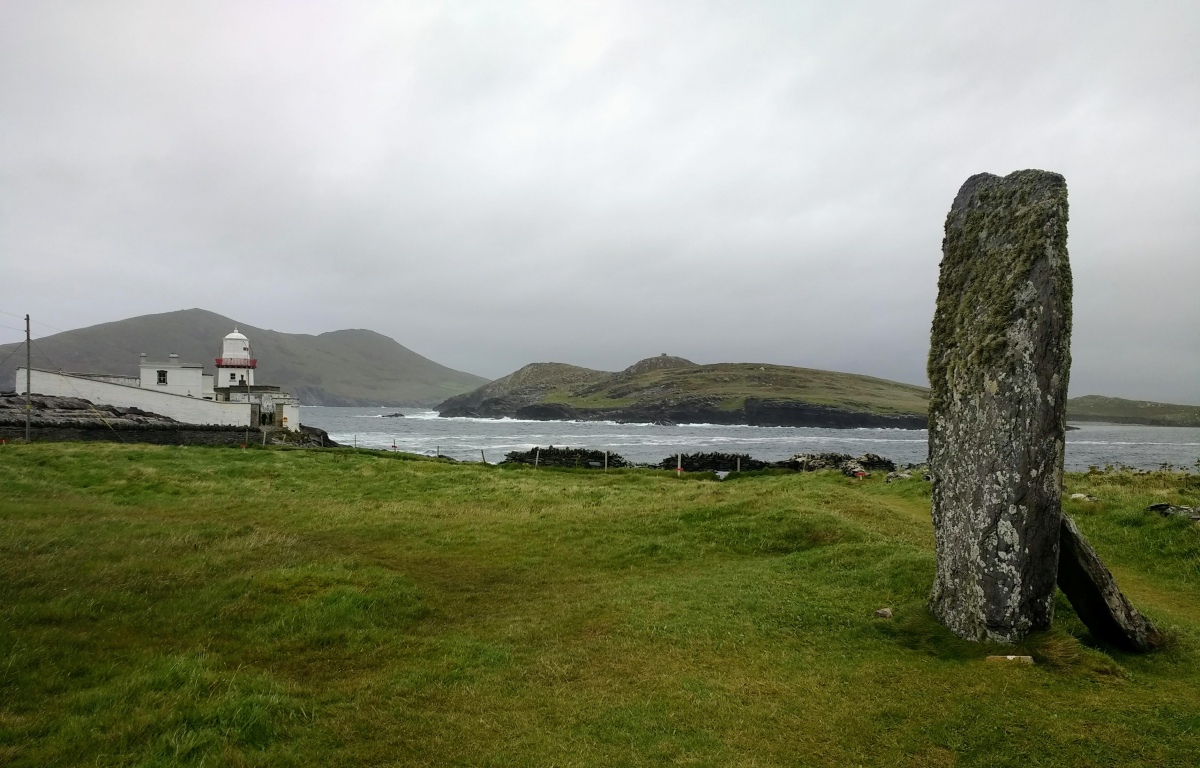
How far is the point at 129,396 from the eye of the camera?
5572 cm

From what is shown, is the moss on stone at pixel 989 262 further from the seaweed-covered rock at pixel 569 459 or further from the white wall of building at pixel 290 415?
the white wall of building at pixel 290 415

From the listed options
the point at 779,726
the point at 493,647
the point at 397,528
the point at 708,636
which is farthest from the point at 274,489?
the point at 779,726

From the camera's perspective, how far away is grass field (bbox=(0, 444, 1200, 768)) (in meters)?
6.34

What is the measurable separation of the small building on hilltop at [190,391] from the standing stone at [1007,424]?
2412 inches

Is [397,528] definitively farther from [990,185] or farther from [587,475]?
[587,475]

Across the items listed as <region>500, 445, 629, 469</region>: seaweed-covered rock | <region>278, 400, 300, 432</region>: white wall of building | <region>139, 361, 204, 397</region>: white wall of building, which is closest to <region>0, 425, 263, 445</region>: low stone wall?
<region>278, 400, 300, 432</region>: white wall of building

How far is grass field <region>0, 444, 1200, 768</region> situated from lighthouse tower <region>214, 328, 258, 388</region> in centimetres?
6986

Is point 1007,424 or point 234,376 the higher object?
point 234,376

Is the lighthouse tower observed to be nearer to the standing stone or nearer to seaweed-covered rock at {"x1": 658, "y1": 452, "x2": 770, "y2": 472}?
seaweed-covered rock at {"x1": 658, "y1": 452, "x2": 770, "y2": 472}

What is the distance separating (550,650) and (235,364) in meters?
86.8

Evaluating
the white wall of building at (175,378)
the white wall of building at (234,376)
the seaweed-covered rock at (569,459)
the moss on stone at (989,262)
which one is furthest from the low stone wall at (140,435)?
the moss on stone at (989,262)

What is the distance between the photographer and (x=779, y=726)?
6.97 metres

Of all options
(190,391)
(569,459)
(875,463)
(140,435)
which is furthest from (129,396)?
(875,463)

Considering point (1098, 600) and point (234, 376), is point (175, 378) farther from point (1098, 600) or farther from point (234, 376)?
point (1098, 600)
